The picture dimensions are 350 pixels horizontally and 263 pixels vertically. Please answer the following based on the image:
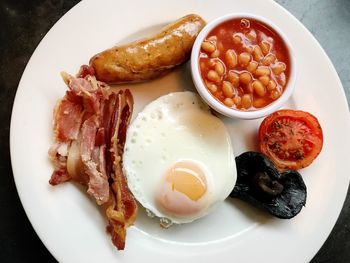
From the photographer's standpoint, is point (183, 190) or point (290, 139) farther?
point (290, 139)

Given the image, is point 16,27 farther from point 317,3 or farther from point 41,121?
point 317,3

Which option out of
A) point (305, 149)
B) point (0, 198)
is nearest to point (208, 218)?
point (305, 149)

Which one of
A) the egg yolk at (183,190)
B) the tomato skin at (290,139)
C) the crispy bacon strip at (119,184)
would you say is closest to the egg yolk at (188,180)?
the egg yolk at (183,190)

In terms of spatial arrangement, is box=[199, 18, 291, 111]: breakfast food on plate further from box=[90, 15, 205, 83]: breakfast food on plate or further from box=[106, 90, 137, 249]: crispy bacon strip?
box=[106, 90, 137, 249]: crispy bacon strip

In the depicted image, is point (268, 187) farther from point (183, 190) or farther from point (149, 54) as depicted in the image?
point (149, 54)

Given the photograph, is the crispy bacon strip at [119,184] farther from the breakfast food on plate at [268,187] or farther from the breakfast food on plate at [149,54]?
the breakfast food on plate at [268,187]

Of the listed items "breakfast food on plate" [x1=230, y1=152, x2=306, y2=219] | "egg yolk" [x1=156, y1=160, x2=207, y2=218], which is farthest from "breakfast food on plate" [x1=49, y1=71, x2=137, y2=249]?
"breakfast food on plate" [x1=230, y1=152, x2=306, y2=219]

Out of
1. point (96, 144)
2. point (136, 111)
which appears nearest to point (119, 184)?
point (96, 144)
